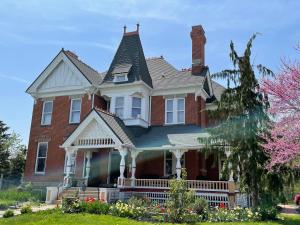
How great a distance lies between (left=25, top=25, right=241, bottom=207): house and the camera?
21656 millimetres

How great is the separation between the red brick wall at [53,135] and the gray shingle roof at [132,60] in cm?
356

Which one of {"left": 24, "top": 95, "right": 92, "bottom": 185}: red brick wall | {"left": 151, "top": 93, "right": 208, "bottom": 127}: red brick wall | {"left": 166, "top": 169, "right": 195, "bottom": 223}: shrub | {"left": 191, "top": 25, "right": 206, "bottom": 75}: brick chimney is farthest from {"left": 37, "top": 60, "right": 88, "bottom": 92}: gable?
{"left": 166, "top": 169, "right": 195, "bottom": 223}: shrub

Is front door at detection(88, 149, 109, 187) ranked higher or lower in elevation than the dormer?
lower

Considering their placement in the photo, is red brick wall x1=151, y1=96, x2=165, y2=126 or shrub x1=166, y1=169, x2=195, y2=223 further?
red brick wall x1=151, y1=96, x2=165, y2=126

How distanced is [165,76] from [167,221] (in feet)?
54.9

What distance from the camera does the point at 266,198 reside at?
16312 mm

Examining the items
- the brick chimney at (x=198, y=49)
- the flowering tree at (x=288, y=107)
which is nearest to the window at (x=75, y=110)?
the brick chimney at (x=198, y=49)

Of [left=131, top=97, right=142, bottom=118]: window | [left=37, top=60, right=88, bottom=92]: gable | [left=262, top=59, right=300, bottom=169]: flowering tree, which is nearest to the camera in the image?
→ [left=262, top=59, right=300, bottom=169]: flowering tree

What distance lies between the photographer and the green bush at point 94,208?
46.9ft

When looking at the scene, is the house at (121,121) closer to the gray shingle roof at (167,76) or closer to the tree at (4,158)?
the gray shingle roof at (167,76)

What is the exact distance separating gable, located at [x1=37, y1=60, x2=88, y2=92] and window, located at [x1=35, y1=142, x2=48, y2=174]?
463cm

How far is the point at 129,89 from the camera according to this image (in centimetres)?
2527

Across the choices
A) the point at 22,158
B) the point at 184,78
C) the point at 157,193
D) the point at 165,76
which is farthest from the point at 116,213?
the point at 22,158

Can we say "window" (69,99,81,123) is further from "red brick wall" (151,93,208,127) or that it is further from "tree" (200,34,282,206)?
"tree" (200,34,282,206)
